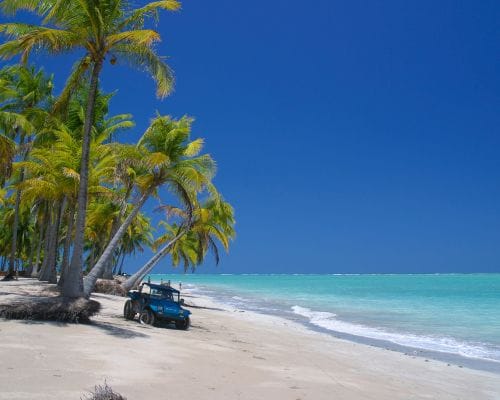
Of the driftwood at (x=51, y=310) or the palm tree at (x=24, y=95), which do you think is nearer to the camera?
the driftwood at (x=51, y=310)

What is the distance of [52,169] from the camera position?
1828cm

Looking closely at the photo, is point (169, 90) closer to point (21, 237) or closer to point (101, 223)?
point (101, 223)

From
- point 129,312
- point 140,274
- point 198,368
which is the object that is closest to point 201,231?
point 140,274

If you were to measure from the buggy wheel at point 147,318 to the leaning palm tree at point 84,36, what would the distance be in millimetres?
2364

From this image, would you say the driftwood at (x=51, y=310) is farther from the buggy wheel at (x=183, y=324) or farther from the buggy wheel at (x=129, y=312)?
the buggy wheel at (x=183, y=324)

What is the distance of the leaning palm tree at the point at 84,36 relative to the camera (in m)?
12.2

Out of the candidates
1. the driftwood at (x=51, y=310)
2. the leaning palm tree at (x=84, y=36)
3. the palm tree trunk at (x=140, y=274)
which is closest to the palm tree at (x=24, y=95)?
the palm tree trunk at (x=140, y=274)

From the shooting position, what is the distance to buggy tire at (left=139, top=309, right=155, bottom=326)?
1410 cm

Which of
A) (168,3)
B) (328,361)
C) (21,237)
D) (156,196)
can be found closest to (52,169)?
(156,196)

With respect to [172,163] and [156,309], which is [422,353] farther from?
[172,163]

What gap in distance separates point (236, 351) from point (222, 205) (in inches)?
861

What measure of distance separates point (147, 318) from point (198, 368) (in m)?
6.33

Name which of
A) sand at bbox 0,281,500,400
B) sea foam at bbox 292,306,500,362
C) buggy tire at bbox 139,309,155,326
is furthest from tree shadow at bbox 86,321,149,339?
sea foam at bbox 292,306,500,362

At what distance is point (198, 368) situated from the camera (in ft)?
27.5
